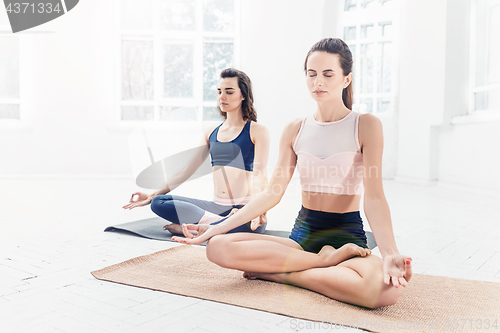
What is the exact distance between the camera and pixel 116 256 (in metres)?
2.53

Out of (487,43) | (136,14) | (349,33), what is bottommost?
(487,43)

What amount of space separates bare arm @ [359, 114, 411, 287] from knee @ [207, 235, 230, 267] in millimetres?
618

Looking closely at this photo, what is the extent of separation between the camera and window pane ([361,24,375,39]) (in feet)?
24.7

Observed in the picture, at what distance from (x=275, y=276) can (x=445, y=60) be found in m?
5.05

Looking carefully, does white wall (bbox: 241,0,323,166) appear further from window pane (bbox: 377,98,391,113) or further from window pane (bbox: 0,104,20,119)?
window pane (bbox: 0,104,20,119)

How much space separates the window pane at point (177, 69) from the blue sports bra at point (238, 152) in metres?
4.93

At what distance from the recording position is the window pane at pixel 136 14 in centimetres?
746

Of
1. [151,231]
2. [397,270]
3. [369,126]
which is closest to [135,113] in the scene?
[151,231]

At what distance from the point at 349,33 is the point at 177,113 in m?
3.42

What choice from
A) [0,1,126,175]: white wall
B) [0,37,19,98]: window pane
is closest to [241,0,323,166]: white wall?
[0,1,126,175]: white wall

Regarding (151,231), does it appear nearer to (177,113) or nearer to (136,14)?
(177,113)

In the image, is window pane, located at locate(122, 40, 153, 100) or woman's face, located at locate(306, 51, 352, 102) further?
window pane, located at locate(122, 40, 153, 100)

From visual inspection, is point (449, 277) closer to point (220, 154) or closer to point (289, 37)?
point (220, 154)

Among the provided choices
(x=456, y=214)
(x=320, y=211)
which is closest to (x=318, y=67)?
(x=320, y=211)
